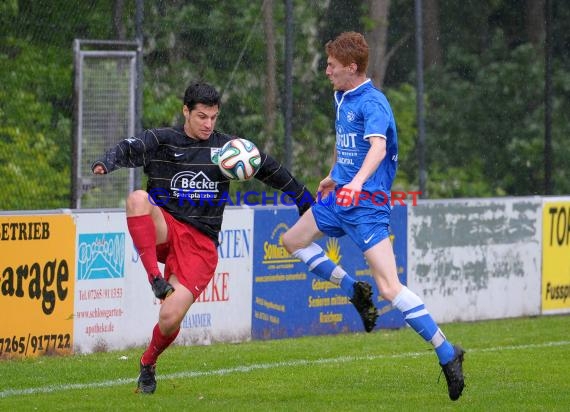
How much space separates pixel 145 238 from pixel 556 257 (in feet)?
26.7

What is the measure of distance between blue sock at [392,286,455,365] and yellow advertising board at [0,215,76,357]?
352 centimetres

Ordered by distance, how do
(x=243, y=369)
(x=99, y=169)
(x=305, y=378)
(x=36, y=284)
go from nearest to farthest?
(x=99, y=169), (x=305, y=378), (x=243, y=369), (x=36, y=284)

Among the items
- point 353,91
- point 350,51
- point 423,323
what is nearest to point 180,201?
point 353,91

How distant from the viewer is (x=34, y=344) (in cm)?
1021

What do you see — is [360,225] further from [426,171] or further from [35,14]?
[426,171]

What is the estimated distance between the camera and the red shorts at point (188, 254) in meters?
7.93

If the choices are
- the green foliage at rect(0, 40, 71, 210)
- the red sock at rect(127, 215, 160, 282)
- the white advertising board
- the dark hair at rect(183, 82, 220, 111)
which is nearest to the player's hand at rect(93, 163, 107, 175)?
the red sock at rect(127, 215, 160, 282)

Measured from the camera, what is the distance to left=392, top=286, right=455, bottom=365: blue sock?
7.74 meters

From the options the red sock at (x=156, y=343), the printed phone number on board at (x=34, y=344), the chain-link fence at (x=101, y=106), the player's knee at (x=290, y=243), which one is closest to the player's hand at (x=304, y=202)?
the player's knee at (x=290, y=243)

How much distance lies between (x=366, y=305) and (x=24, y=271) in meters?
3.17

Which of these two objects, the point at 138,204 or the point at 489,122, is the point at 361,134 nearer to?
the point at 138,204

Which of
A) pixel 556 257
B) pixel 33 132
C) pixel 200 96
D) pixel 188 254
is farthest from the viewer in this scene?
pixel 556 257

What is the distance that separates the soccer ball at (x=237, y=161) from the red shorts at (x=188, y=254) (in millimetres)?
421

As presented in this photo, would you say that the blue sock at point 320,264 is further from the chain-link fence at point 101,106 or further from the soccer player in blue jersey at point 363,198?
the chain-link fence at point 101,106
